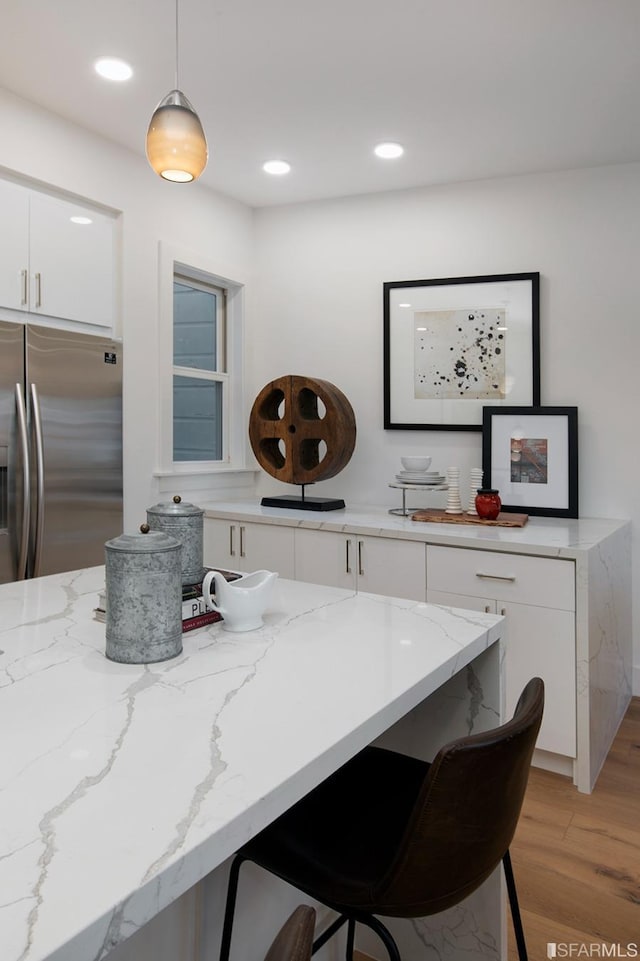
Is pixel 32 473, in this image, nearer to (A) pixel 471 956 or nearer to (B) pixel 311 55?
(B) pixel 311 55

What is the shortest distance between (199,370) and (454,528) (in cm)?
186

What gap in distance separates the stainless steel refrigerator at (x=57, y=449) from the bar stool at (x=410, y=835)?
198 centimetres

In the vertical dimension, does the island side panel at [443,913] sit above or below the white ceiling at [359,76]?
below

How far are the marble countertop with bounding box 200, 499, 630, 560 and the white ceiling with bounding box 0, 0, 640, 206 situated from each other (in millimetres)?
1776

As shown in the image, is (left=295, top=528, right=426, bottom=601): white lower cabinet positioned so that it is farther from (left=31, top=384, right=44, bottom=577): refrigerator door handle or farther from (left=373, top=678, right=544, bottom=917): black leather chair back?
(left=373, top=678, right=544, bottom=917): black leather chair back

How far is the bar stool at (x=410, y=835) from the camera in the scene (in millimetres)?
939

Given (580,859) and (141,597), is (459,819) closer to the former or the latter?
(141,597)

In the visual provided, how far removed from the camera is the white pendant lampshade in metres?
1.58

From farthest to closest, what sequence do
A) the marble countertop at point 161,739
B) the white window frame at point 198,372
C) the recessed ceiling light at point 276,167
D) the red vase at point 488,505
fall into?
the white window frame at point 198,372, the recessed ceiling light at point 276,167, the red vase at point 488,505, the marble countertop at point 161,739

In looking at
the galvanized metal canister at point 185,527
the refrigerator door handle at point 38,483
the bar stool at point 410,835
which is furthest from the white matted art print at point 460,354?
the bar stool at point 410,835

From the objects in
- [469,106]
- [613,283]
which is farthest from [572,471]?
[469,106]

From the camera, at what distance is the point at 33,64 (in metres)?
2.53

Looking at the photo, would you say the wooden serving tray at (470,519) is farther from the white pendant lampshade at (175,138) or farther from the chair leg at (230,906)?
the chair leg at (230,906)

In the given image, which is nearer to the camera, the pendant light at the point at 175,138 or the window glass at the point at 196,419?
the pendant light at the point at 175,138
